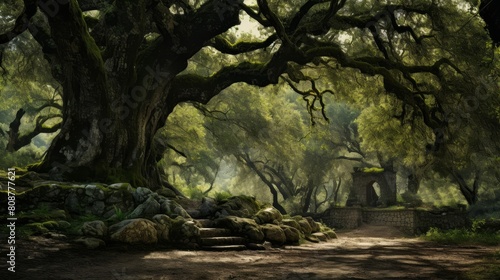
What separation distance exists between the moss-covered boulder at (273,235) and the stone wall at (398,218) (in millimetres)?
13853

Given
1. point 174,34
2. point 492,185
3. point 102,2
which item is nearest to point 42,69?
point 102,2

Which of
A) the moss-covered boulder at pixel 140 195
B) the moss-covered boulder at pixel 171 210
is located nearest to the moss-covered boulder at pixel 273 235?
the moss-covered boulder at pixel 171 210

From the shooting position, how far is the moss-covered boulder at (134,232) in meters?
7.47

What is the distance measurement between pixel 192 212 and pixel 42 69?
14.2 metres

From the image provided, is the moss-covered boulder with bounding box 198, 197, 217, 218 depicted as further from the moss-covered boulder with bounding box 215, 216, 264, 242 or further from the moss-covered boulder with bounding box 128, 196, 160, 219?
the moss-covered boulder with bounding box 128, 196, 160, 219

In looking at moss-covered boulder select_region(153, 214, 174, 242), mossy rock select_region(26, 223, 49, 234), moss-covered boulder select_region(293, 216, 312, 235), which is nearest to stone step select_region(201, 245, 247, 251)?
moss-covered boulder select_region(153, 214, 174, 242)

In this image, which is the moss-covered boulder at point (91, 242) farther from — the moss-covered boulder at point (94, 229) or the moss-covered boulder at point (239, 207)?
the moss-covered boulder at point (239, 207)

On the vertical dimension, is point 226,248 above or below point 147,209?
below

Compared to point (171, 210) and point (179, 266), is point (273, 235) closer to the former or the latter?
point (171, 210)

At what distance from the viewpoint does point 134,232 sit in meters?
7.62

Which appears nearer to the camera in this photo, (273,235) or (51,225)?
(51,225)

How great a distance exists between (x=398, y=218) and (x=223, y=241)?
18.4m

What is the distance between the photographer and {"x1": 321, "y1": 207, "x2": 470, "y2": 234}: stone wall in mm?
23047

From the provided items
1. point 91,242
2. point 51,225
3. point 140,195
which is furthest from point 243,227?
point 51,225
